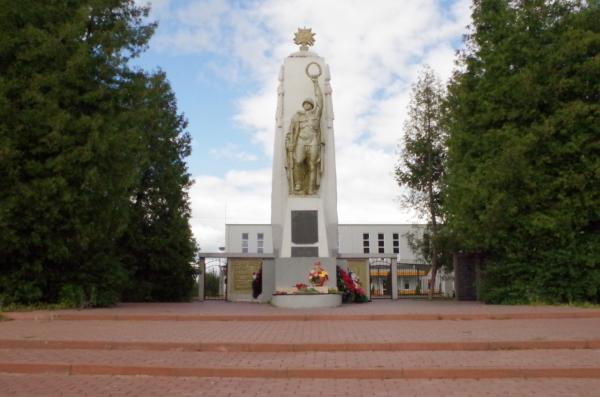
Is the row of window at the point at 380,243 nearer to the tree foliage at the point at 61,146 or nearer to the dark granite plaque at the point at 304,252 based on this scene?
the dark granite plaque at the point at 304,252

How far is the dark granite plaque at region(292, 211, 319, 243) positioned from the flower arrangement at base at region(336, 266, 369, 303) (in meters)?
1.73

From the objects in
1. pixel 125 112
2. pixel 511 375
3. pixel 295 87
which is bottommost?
pixel 511 375

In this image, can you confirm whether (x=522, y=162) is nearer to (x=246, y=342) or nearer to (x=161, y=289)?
(x=246, y=342)

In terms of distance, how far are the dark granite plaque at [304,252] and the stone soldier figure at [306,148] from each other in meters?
1.83

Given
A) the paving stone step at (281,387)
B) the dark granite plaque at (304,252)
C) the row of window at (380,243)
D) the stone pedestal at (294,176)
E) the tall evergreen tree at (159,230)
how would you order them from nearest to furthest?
the paving stone step at (281,387)
the stone pedestal at (294,176)
the dark granite plaque at (304,252)
the tall evergreen tree at (159,230)
the row of window at (380,243)

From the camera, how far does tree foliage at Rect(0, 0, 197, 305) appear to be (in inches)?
544

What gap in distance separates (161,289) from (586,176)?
16.3 m

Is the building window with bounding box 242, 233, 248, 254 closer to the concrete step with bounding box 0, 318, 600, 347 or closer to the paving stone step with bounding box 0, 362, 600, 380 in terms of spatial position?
the concrete step with bounding box 0, 318, 600, 347

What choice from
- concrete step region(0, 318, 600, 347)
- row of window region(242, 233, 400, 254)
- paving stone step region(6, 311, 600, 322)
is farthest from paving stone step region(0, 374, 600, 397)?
row of window region(242, 233, 400, 254)

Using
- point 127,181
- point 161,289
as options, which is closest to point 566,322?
point 127,181

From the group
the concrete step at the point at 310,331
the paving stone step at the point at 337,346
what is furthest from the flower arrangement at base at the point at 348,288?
the paving stone step at the point at 337,346

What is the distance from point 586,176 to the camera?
16.2m

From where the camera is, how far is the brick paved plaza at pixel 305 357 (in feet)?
21.5

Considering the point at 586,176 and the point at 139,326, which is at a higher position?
the point at 586,176
